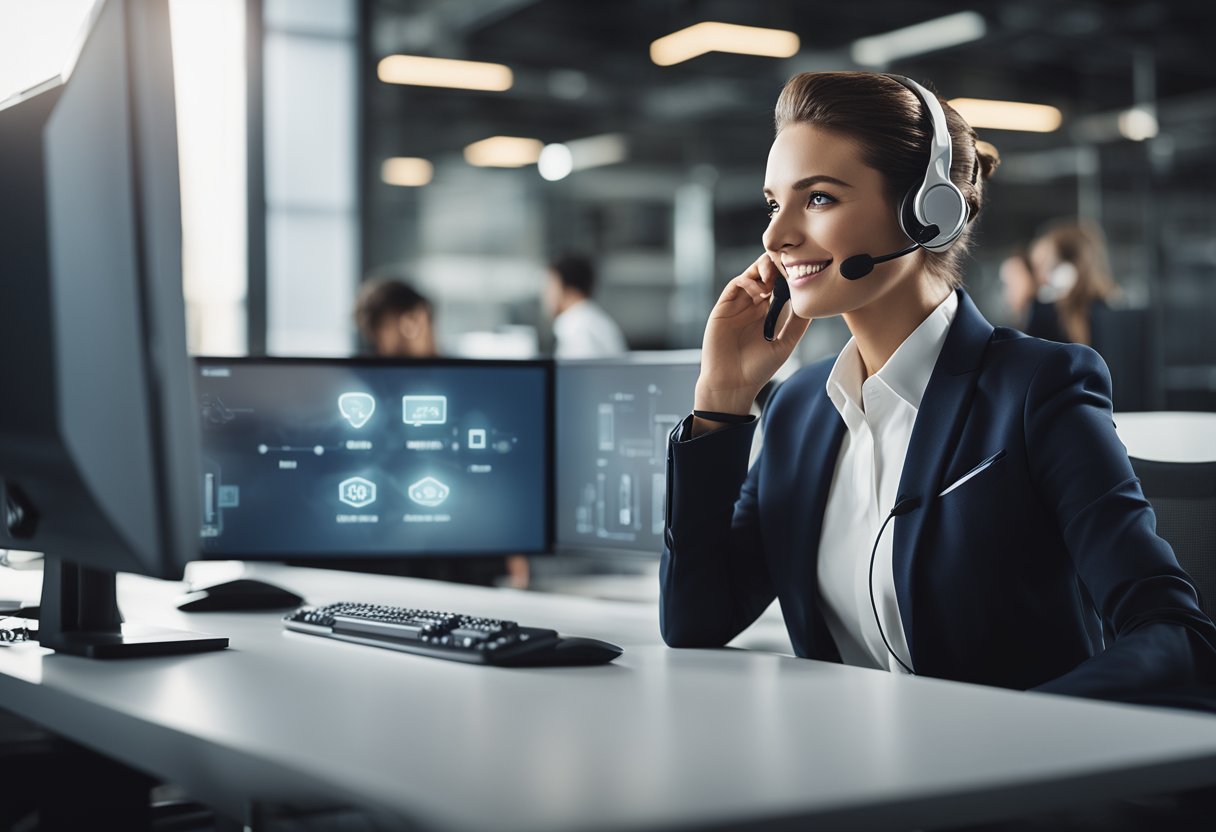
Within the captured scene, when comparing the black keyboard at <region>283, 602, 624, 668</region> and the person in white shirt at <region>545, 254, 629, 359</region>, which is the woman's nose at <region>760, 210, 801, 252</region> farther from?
the person in white shirt at <region>545, 254, 629, 359</region>

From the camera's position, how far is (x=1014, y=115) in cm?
789

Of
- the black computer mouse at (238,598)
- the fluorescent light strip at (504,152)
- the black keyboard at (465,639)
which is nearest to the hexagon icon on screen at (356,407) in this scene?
the black computer mouse at (238,598)

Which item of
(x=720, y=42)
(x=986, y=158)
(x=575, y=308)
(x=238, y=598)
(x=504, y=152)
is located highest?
(x=504, y=152)

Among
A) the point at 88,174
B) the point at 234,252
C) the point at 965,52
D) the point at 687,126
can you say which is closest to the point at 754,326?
the point at 88,174

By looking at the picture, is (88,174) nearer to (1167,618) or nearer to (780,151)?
(780,151)

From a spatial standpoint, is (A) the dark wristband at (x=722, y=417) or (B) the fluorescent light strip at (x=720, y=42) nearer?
(A) the dark wristband at (x=722, y=417)

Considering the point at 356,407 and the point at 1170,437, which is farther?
the point at 356,407

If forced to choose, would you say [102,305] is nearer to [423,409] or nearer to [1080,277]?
[423,409]

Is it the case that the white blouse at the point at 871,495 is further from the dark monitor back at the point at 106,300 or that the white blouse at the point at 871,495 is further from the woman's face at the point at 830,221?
the dark monitor back at the point at 106,300

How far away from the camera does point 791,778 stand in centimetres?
86

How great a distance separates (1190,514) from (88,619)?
1371mm

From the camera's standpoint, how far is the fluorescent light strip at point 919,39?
7.02 metres

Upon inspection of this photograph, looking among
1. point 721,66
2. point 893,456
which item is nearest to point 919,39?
point 721,66

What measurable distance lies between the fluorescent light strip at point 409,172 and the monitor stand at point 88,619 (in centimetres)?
811
